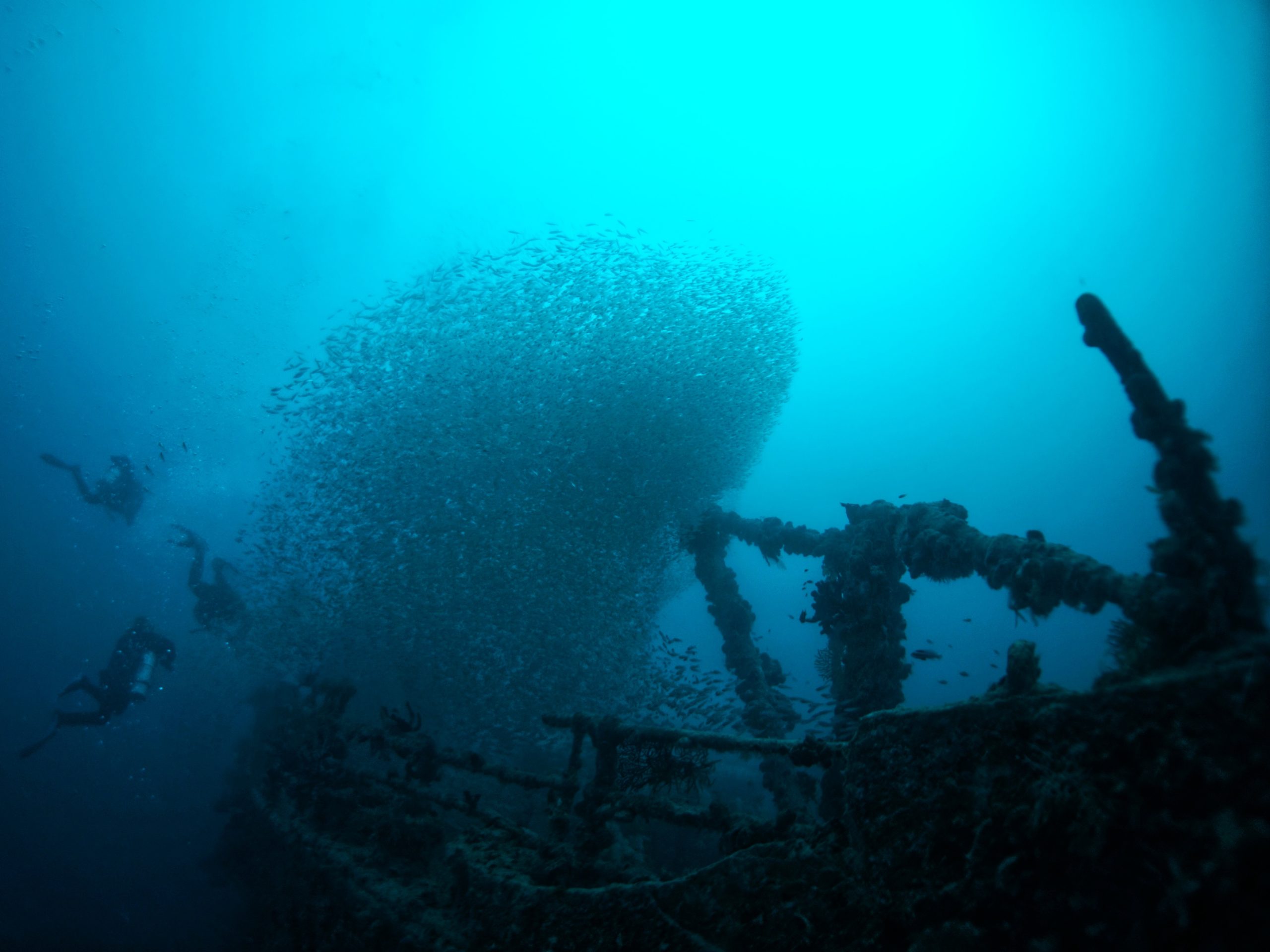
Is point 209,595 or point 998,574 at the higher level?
point 209,595

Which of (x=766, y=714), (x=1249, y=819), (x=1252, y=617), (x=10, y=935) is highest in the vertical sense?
(x=766, y=714)

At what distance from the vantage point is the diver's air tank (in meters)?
15.1

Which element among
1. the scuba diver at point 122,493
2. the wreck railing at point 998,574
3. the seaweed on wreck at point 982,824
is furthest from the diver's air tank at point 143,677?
the wreck railing at point 998,574

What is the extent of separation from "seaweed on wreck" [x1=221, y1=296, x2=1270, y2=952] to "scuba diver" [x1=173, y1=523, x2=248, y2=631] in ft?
47.3

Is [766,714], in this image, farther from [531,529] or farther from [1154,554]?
[531,529]

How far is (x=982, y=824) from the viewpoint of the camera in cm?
228

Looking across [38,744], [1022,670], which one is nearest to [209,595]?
[38,744]

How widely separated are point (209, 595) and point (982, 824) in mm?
20778

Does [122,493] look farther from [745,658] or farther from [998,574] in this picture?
[998,574]

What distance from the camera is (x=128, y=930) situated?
54.4 feet

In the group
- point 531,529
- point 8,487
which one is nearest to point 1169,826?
point 531,529

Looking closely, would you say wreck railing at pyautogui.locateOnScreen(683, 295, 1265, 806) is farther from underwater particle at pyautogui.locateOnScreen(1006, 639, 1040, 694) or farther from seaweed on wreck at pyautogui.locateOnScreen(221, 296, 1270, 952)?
underwater particle at pyautogui.locateOnScreen(1006, 639, 1040, 694)

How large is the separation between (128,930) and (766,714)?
71.6 feet

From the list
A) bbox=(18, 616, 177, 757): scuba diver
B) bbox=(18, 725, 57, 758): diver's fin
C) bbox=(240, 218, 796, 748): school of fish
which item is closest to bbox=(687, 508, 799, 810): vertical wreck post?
bbox=(240, 218, 796, 748): school of fish
